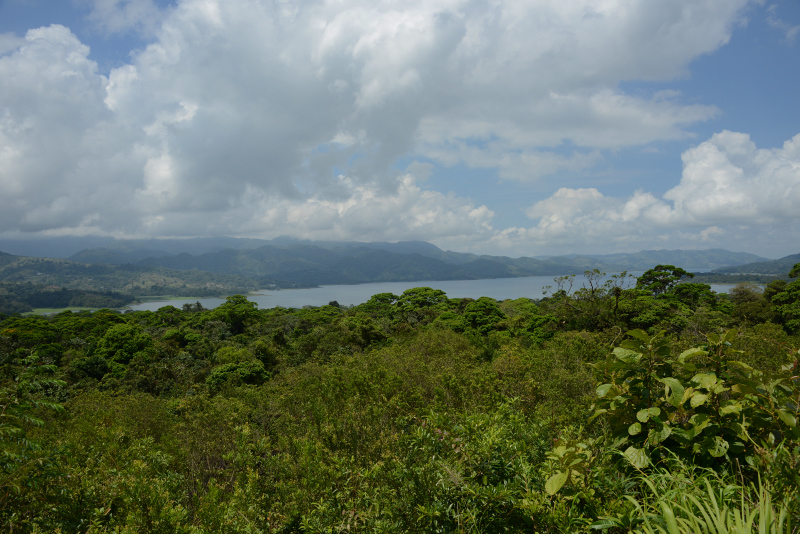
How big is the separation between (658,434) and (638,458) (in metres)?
0.16

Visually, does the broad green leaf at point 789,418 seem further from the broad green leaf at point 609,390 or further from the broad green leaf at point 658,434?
the broad green leaf at point 609,390

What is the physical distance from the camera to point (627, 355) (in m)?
1.99

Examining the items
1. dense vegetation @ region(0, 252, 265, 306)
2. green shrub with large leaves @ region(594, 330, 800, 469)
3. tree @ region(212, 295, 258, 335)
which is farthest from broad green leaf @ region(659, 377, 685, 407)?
dense vegetation @ region(0, 252, 265, 306)

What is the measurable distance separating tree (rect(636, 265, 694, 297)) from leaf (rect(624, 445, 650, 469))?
3127cm

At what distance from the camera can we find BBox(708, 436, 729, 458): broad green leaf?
1.76m

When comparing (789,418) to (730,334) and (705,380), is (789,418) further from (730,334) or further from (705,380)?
(730,334)

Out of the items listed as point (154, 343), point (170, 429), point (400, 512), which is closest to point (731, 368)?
point (400, 512)

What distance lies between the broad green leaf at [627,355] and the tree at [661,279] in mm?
31169

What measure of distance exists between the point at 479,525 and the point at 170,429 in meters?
7.49

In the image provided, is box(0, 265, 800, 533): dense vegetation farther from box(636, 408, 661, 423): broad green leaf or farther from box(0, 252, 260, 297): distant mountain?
box(0, 252, 260, 297): distant mountain

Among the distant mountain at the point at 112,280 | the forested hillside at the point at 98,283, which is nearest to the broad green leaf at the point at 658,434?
the forested hillside at the point at 98,283

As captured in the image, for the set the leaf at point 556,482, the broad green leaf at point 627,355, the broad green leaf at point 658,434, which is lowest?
the leaf at point 556,482

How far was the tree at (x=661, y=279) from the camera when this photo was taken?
28.8 meters

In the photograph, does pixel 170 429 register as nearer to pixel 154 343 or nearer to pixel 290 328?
pixel 154 343
